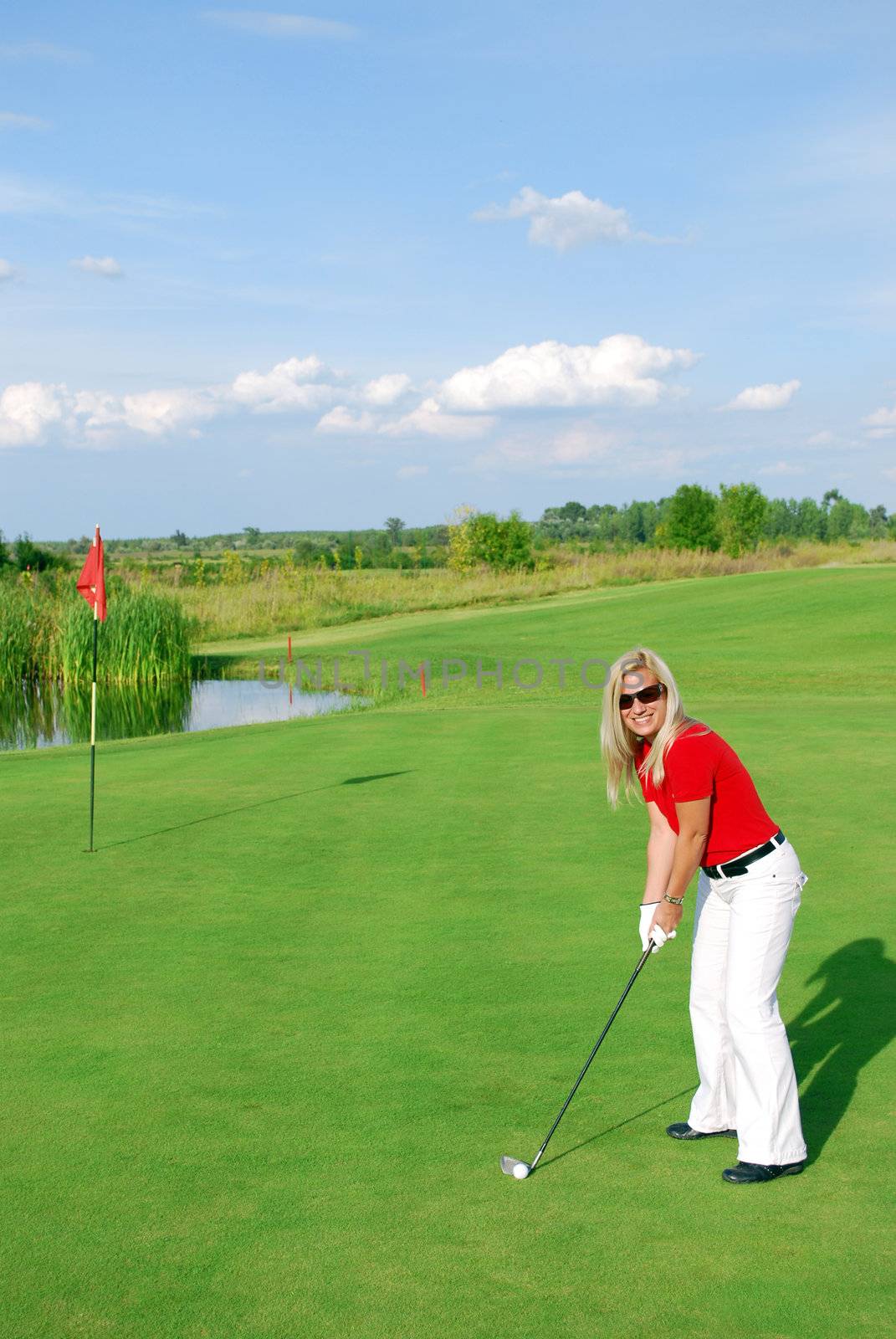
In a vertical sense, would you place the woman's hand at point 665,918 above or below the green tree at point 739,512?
below

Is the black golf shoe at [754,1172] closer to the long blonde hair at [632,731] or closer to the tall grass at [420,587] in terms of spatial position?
the long blonde hair at [632,731]

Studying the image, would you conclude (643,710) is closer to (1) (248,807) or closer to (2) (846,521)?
(1) (248,807)

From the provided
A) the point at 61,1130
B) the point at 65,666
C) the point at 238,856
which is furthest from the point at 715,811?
the point at 65,666

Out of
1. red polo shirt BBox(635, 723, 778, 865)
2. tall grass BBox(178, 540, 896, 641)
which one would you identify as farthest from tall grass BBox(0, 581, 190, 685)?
red polo shirt BBox(635, 723, 778, 865)

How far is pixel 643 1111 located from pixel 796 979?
149 centimetres

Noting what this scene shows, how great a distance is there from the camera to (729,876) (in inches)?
156

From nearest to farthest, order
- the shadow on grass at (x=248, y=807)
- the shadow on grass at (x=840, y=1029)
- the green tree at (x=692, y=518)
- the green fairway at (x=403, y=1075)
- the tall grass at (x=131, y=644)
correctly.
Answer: the green fairway at (x=403, y=1075), the shadow on grass at (x=840, y=1029), the shadow on grass at (x=248, y=807), the tall grass at (x=131, y=644), the green tree at (x=692, y=518)

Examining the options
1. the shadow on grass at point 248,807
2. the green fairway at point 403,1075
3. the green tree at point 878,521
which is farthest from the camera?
the green tree at point 878,521

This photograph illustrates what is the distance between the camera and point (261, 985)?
5449mm

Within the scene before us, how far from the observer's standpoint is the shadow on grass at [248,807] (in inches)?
327

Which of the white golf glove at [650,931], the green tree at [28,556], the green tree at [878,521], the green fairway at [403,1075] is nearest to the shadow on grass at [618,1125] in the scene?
the green fairway at [403,1075]

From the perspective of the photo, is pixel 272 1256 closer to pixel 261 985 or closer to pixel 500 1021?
pixel 500 1021

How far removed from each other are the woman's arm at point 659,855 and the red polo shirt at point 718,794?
0.10 m

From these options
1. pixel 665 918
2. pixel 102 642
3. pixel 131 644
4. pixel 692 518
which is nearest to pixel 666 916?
pixel 665 918
